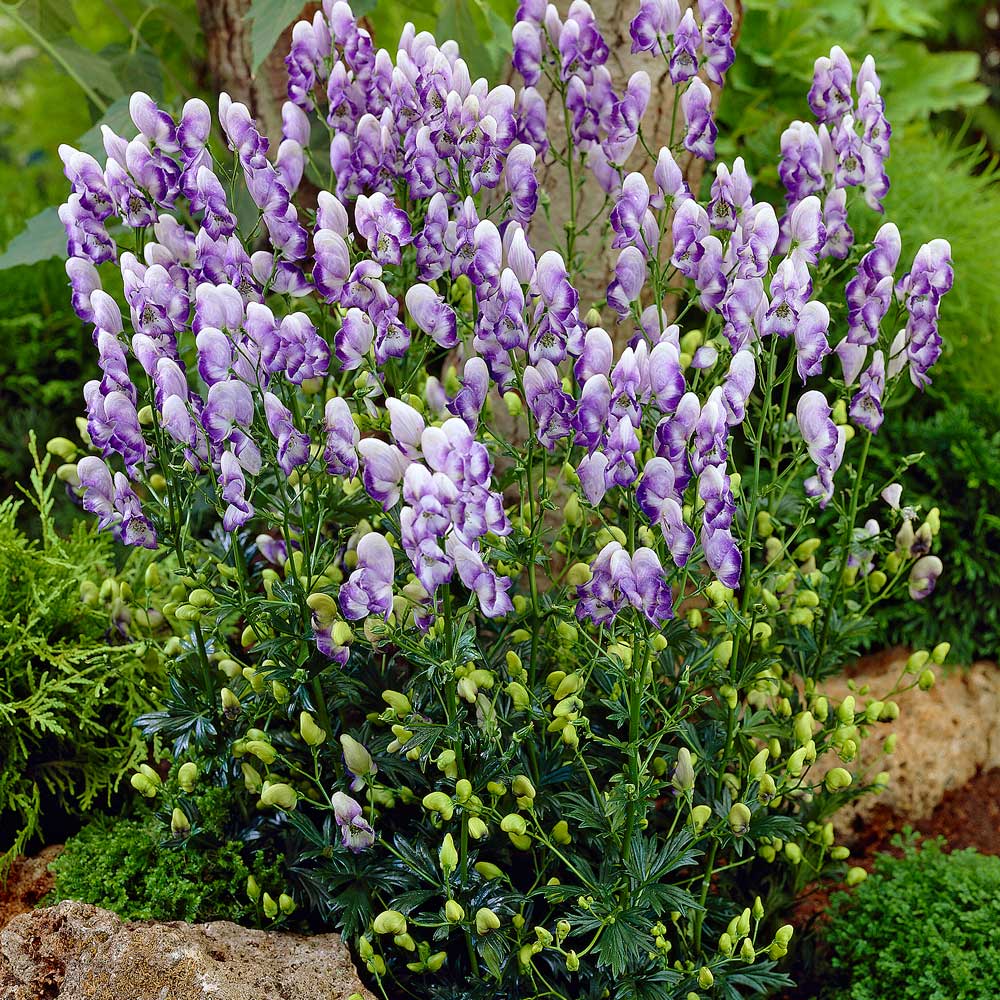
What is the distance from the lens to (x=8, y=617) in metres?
2.29

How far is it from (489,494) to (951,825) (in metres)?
2.06

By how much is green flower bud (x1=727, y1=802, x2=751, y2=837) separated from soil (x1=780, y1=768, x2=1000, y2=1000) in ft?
2.92

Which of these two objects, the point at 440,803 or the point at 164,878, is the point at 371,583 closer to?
the point at 440,803

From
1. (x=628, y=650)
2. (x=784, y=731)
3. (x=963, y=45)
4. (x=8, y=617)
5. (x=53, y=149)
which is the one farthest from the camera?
(x=963, y=45)

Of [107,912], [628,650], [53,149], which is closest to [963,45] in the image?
[53,149]

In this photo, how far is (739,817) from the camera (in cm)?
173

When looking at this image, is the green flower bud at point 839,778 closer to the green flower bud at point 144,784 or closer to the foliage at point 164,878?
the foliage at point 164,878

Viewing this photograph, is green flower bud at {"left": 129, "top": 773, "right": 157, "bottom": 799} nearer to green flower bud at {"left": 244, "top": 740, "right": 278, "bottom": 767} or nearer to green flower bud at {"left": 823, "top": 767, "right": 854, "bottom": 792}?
green flower bud at {"left": 244, "top": 740, "right": 278, "bottom": 767}

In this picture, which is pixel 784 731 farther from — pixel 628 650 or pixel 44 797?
pixel 44 797

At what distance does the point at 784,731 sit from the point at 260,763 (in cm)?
97

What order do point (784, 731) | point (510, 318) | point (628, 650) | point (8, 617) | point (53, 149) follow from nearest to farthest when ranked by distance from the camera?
point (510, 318), point (628, 650), point (784, 731), point (8, 617), point (53, 149)

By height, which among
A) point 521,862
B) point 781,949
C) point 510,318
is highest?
point 510,318

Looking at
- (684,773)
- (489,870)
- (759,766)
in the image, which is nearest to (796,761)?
(759,766)

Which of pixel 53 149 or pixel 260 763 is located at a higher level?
pixel 53 149
